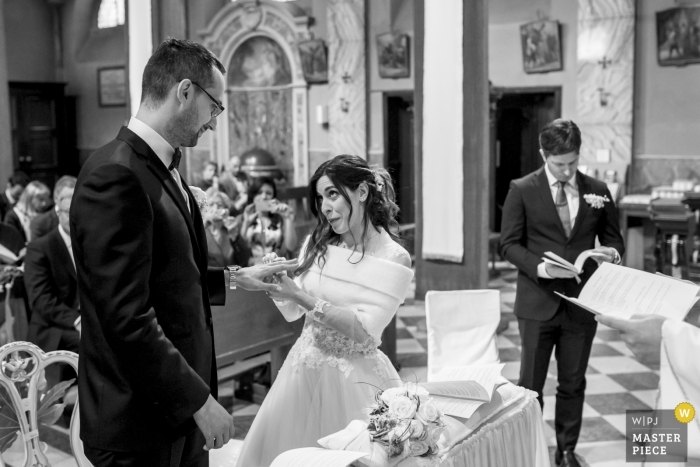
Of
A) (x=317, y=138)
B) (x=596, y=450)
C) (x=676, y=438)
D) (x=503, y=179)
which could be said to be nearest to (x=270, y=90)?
(x=317, y=138)

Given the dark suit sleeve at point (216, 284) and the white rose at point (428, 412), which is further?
the dark suit sleeve at point (216, 284)

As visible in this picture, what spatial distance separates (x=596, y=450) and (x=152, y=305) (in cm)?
302

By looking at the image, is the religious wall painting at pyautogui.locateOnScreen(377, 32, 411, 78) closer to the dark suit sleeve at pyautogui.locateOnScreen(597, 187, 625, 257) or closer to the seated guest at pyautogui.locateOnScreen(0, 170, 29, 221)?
the seated guest at pyautogui.locateOnScreen(0, 170, 29, 221)

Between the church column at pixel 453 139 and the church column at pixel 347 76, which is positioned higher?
the church column at pixel 347 76

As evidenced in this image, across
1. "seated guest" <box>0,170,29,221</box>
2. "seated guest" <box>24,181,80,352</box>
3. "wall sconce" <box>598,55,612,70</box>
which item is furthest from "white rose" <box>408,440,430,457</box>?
"wall sconce" <box>598,55,612,70</box>

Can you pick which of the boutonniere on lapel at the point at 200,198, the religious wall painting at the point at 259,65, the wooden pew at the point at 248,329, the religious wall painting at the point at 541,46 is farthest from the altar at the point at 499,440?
the religious wall painting at the point at 259,65

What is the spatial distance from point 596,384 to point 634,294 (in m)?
2.83

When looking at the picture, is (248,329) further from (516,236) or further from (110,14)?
(110,14)

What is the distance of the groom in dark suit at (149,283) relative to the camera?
1595 millimetres

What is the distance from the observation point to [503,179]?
39.8 ft

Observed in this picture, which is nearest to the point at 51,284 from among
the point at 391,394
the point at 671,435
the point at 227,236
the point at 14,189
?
the point at 227,236

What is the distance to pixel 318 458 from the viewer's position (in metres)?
1.84

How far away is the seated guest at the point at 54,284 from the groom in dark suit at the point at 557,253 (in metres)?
2.46

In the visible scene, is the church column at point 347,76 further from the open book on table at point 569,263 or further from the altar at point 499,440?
the altar at point 499,440
